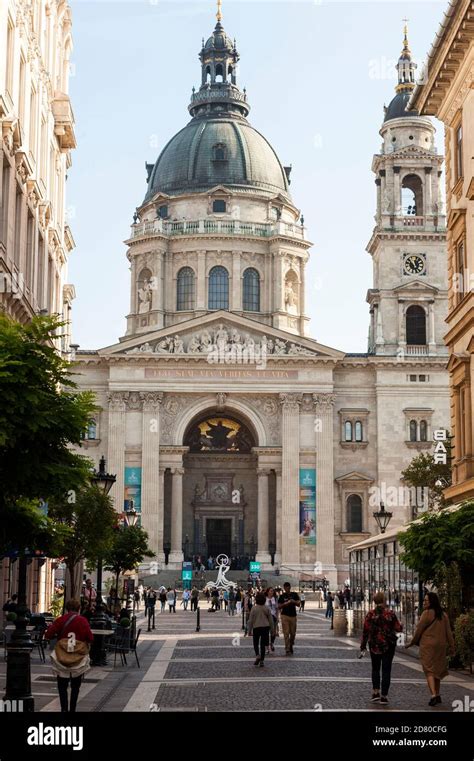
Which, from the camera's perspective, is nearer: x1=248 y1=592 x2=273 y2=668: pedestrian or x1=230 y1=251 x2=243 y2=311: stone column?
x1=248 y1=592 x2=273 y2=668: pedestrian

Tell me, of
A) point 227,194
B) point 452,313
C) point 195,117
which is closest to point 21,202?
point 452,313

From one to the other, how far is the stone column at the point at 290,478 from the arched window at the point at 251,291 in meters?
14.8

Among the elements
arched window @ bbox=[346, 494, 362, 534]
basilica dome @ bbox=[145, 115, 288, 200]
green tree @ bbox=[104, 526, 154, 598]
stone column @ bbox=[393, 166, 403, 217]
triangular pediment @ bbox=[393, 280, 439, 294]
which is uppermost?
basilica dome @ bbox=[145, 115, 288, 200]

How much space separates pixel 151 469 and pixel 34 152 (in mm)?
45506

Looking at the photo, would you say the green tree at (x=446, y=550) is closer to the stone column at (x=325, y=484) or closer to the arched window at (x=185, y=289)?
the stone column at (x=325, y=484)

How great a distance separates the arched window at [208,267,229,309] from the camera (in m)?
94.2

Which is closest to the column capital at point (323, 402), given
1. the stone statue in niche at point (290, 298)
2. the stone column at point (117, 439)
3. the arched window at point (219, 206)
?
the stone column at point (117, 439)

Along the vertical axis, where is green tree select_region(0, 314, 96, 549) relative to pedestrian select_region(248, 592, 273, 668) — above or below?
above

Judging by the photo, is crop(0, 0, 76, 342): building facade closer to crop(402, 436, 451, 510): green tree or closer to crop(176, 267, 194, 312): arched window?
crop(402, 436, 451, 510): green tree

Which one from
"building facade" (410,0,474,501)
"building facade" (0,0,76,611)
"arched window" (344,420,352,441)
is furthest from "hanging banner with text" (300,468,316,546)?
"building facade" (410,0,474,501)

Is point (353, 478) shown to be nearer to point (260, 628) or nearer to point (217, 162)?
point (217, 162)

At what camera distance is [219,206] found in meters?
97.3

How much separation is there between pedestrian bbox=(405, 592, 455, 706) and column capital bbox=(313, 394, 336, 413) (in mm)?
63985
